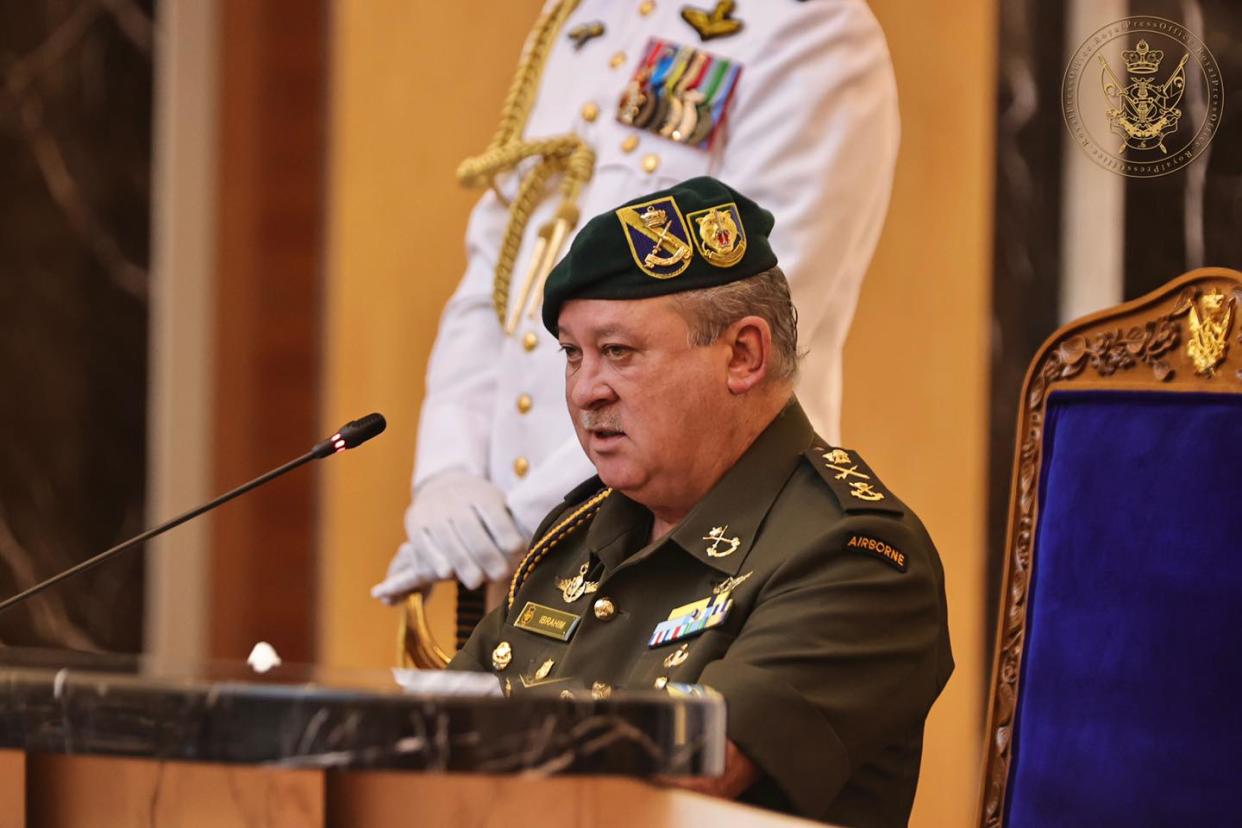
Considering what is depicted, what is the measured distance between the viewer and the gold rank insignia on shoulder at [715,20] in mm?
2332

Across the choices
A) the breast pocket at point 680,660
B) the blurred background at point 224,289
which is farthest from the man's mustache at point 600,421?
the blurred background at point 224,289

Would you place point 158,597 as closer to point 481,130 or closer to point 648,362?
point 481,130

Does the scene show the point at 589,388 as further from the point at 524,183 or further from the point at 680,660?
the point at 524,183

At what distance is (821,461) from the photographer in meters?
1.76

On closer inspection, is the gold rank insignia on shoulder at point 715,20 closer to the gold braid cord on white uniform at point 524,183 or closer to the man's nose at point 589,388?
the gold braid cord on white uniform at point 524,183

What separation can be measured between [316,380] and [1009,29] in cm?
200

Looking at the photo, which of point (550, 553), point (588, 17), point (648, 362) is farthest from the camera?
point (588, 17)

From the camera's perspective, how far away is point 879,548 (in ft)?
5.36

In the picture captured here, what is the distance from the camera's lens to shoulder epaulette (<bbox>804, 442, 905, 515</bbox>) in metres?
1.67

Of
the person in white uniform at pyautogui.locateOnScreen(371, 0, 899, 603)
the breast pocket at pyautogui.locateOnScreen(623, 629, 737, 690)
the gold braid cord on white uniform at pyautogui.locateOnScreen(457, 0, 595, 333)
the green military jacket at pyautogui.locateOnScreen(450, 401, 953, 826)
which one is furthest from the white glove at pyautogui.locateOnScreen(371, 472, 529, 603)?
the breast pocket at pyautogui.locateOnScreen(623, 629, 737, 690)

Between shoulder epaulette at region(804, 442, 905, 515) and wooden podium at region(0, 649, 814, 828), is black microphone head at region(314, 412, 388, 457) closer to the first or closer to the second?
shoulder epaulette at region(804, 442, 905, 515)

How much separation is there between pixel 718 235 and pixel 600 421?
217mm

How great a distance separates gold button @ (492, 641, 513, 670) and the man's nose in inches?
10.7

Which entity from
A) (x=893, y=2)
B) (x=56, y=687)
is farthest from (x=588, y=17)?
(x=56, y=687)
